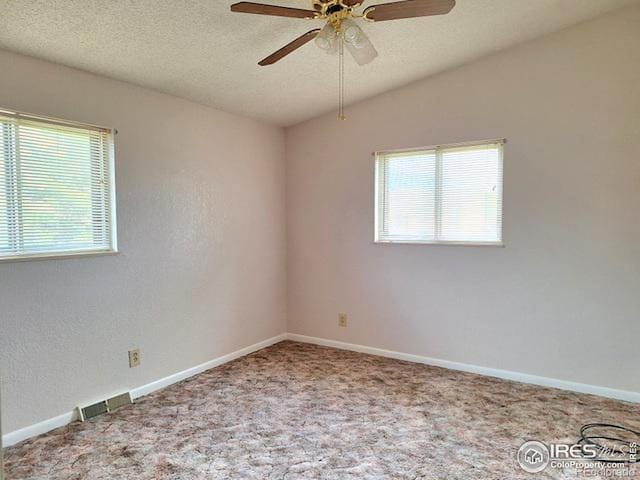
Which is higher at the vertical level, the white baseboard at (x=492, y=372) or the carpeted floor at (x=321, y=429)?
the white baseboard at (x=492, y=372)

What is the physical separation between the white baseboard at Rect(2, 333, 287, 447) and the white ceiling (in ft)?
7.17

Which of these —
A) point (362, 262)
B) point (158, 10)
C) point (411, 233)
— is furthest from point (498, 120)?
point (158, 10)

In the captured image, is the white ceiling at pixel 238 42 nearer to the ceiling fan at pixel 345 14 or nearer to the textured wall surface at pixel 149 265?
the textured wall surface at pixel 149 265

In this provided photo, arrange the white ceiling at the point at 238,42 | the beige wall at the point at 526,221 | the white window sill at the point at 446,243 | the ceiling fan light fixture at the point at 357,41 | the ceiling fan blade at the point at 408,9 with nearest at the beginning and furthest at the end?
the ceiling fan blade at the point at 408,9 < the ceiling fan light fixture at the point at 357,41 < the white ceiling at the point at 238,42 < the beige wall at the point at 526,221 < the white window sill at the point at 446,243

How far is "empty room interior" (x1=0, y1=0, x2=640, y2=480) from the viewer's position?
Answer: 2.24 m

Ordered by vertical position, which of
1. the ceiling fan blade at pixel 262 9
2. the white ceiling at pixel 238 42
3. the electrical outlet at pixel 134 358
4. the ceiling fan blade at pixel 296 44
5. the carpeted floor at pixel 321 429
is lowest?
the carpeted floor at pixel 321 429

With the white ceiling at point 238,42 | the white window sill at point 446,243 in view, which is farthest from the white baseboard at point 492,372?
the white ceiling at point 238,42

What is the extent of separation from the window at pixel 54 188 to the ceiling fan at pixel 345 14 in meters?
1.38

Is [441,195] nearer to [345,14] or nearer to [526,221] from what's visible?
[526,221]

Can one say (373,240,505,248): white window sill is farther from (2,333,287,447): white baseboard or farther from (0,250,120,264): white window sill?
(0,250,120,264): white window sill

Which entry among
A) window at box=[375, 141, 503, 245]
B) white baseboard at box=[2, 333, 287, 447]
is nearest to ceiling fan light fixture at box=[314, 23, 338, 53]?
window at box=[375, 141, 503, 245]

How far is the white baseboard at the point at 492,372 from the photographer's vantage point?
2.87 meters

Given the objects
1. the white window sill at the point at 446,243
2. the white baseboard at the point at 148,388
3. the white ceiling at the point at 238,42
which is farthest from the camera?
the white window sill at the point at 446,243

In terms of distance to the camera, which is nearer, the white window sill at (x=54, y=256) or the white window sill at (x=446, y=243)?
the white window sill at (x=54, y=256)
